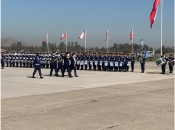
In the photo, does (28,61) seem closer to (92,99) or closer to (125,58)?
(125,58)

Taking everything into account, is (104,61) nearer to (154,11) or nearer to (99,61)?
(99,61)

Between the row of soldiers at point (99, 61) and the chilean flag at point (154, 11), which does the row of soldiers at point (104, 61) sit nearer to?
the row of soldiers at point (99, 61)

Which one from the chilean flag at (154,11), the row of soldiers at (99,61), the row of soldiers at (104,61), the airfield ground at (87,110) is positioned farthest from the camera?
the row of soldiers at (99,61)

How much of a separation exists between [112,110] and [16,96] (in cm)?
419

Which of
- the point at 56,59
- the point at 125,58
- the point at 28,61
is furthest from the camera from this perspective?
the point at 28,61

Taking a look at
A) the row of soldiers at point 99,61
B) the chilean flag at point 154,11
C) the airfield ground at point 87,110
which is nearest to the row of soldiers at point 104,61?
the row of soldiers at point 99,61

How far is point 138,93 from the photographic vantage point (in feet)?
43.9

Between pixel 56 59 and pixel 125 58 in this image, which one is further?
pixel 125 58

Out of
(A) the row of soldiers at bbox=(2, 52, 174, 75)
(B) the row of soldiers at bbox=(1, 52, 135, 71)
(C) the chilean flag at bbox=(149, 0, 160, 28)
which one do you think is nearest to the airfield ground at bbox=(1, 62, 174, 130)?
(A) the row of soldiers at bbox=(2, 52, 174, 75)

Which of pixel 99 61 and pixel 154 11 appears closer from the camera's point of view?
pixel 154 11

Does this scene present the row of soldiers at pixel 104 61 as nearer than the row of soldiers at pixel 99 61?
Yes

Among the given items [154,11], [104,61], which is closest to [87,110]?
[154,11]

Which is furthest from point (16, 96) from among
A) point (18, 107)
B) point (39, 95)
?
point (18, 107)

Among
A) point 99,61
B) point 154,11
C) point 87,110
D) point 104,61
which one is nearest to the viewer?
point 87,110
